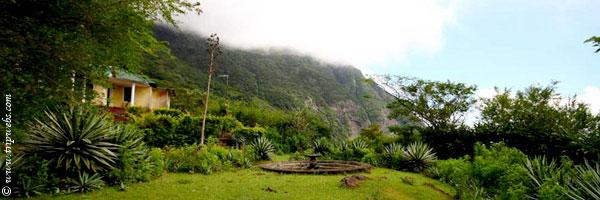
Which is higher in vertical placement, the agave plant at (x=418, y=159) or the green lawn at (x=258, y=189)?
the agave plant at (x=418, y=159)

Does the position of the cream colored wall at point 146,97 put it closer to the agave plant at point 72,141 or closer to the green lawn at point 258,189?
the green lawn at point 258,189

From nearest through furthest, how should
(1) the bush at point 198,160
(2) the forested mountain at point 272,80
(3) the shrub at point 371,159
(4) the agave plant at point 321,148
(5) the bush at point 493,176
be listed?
(5) the bush at point 493,176 → (1) the bush at point 198,160 → (3) the shrub at point 371,159 → (4) the agave plant at point 321,148 → (2) the forested mountain at point 272,80

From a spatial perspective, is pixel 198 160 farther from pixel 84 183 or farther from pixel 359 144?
pixel 359 144

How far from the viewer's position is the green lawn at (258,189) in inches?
415

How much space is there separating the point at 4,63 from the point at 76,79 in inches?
72.0

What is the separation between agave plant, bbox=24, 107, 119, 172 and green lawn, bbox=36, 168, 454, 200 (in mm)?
872

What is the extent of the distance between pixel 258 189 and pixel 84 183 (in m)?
4.43

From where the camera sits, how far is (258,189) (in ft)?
39.2

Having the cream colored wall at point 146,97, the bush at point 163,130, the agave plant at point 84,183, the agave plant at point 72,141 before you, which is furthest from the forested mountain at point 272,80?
the agave plant at point 84,183

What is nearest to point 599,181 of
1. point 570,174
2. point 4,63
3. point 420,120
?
point 570,174

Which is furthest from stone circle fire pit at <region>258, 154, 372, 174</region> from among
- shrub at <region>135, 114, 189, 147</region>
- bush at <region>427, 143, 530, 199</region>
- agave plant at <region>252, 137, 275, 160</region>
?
shrub at <region>135, 114, 189, 147</region>

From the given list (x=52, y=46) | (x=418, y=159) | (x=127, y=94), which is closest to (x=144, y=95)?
(x=127, y=94)

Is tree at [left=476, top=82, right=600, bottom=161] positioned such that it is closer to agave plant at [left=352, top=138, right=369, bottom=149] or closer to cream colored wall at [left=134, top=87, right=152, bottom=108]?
agave plant at [left=352, top=138, right=369, bottom=149]

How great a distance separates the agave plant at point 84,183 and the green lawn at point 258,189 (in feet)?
0.87
